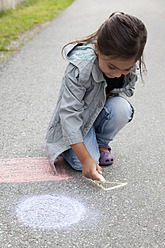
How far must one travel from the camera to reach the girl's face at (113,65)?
204cm

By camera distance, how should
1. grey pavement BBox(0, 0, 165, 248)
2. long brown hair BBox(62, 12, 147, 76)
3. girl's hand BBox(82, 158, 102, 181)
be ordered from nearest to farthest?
grey pavement BBox(0, 0, 165, 248)
long brown hair BBox(62, 12, 147, 76)
girl's hand BBox(82, 158, 102, 181)

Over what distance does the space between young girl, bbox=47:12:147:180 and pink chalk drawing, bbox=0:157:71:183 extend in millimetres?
95

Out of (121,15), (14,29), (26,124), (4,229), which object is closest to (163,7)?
(14,29)

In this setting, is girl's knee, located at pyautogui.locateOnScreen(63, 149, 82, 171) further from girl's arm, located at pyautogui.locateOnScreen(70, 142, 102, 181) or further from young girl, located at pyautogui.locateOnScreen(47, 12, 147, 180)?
girl's arm, located at pyautogui.locateOnScreen(70, 142, 102, 181)

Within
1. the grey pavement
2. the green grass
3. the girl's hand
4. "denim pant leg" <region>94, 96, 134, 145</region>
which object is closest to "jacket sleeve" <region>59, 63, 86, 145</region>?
the girl's hand

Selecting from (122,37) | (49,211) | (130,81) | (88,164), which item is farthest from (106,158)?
(122,37)

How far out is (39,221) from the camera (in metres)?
1.93

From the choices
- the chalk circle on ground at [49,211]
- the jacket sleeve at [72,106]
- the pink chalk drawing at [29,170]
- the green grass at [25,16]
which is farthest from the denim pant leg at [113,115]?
the green grass at [25,16]

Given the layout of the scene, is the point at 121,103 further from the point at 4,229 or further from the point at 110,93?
the point at 4,229

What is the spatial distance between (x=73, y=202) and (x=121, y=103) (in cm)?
73

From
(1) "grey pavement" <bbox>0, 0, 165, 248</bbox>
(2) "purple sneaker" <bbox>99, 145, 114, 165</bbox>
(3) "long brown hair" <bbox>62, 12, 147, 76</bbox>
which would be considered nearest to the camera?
(1) "grey pavement" <bbox>0, 0, 165, 248</bbox>

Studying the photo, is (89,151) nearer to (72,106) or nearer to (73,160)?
(73,160)

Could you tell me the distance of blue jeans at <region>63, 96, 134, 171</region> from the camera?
2.41 metres

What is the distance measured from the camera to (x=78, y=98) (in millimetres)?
2227
